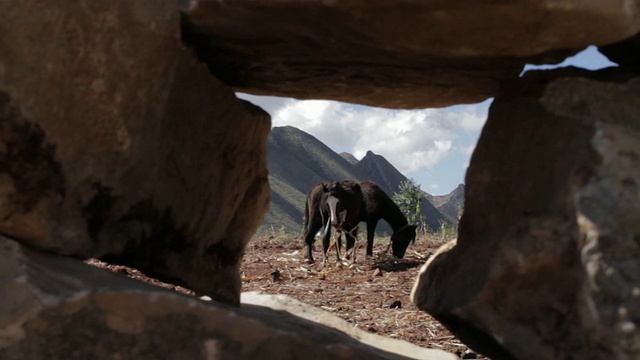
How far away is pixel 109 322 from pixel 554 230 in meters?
1.31

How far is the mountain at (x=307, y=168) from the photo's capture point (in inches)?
2308

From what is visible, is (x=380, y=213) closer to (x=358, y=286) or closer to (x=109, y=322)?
(x=358, y=286)

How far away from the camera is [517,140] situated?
2.67 metres

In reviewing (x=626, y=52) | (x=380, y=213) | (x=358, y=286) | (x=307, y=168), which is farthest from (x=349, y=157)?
(x=626, y=52)

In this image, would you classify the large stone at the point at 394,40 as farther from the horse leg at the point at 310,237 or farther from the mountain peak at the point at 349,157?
the mountain peak at the point at 349,157

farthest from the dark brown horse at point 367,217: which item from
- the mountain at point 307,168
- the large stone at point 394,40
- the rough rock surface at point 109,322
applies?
the mountain at point 307,168

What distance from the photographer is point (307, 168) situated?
70.2 metres

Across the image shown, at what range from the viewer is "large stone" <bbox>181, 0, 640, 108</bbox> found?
2268 mm

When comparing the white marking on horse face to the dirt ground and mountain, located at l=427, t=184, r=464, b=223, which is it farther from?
mountain, located at l=427, t=184, r=464, b=223

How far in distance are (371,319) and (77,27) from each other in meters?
3.28

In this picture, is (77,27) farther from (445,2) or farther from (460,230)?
(460,230)

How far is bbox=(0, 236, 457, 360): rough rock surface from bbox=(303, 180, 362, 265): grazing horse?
25.4ft

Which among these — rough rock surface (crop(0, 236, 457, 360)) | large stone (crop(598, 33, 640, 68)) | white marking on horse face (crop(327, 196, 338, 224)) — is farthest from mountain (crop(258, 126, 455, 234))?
rough rock surface (crop(0, 236, 457, 360))

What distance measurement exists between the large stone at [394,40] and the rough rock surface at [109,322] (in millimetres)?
932
